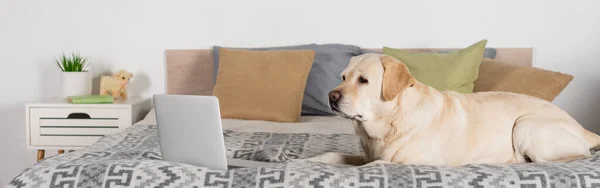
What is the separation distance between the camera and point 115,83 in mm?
3768

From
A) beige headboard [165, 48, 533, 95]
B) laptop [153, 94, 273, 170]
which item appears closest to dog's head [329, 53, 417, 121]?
laptop [153, 94, 273, 170]

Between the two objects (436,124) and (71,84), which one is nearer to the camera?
(436,124)

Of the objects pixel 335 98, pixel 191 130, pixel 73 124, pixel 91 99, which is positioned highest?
pixel 335 98

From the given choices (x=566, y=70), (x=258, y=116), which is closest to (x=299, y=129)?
(x=258, y=116)

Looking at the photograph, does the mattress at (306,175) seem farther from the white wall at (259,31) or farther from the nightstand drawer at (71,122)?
the white wall at (259,31)

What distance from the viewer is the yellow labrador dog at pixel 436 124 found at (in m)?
1.85

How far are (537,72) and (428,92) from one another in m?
1.43

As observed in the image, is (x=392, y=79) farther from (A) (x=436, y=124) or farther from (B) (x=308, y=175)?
(B) (x=308, y=175)

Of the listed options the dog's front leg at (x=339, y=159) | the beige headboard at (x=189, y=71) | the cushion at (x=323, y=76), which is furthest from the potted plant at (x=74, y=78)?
the dog's front leg at (x=339, y=159)

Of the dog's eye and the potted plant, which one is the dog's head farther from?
the potted plant

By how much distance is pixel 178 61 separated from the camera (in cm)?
388

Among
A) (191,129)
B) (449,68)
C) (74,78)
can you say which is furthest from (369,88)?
(74,78)

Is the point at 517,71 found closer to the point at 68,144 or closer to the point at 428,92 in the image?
the point at 428,92

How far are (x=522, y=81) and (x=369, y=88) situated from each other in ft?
5.00
